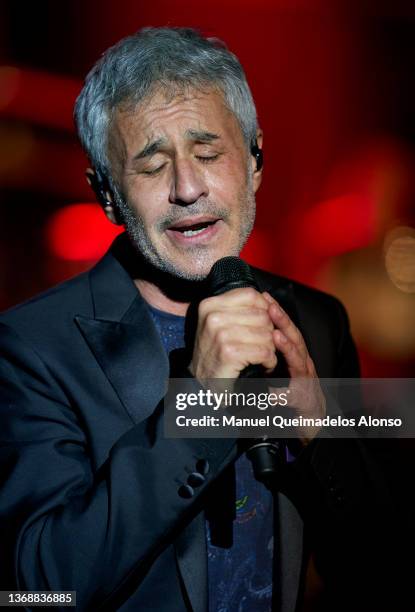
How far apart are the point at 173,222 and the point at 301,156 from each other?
99.3 inches

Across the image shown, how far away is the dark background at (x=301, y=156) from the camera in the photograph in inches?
126

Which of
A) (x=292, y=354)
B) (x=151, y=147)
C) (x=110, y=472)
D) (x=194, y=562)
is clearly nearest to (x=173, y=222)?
(x=151, y=147)

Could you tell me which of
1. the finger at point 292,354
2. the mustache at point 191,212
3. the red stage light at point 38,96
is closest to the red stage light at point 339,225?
the red stage light at point 38,96

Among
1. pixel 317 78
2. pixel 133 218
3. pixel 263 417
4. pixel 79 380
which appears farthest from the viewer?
pixel 317 78

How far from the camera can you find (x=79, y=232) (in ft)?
12.1

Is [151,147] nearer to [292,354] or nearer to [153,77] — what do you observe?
[153,77]

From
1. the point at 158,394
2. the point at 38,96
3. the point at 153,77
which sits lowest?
the point at 158,394

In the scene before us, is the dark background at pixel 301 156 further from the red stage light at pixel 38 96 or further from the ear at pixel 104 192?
the ear at pixel 104 192

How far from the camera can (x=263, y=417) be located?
1050 millimetres

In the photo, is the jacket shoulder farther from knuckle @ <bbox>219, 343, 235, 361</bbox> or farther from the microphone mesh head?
knuckle @ <bbox>219, 343, 235, 361</bbox>

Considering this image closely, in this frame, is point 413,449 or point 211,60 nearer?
point 211,60

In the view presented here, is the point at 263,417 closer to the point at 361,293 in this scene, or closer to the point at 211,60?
the point at 211,60

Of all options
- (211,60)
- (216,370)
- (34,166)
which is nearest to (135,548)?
(216,370)

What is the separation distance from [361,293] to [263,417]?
2980 mm
